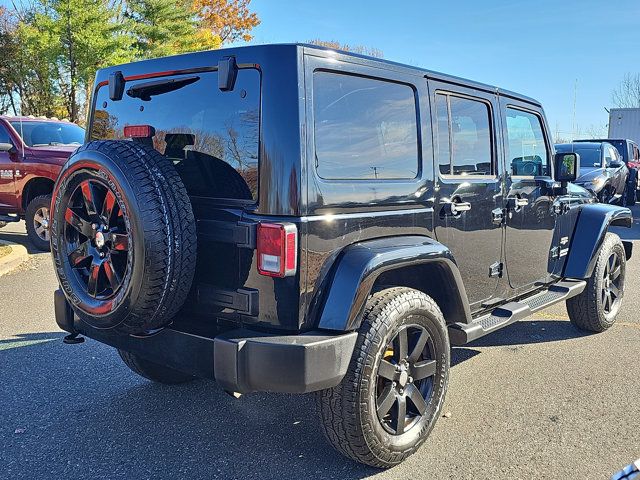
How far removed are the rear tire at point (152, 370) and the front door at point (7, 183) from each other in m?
5.74

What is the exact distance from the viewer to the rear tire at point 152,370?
3709mm

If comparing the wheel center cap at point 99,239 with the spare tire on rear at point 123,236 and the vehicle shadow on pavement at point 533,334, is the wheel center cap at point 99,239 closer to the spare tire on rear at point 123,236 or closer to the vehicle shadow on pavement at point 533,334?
the spare tire on rear at point 123,236

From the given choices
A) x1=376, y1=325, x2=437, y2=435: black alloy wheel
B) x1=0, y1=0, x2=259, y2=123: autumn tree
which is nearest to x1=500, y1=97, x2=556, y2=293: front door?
x1=376, y1=325, x2=437, y2=435: black alloy wheel

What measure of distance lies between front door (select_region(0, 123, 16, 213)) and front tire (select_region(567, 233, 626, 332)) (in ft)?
24.7

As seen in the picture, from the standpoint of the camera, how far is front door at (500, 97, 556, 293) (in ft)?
13.0

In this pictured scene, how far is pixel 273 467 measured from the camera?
2883 mm

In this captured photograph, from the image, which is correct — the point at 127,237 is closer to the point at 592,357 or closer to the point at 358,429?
the point at 358,429

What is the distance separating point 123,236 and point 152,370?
1.48 metres

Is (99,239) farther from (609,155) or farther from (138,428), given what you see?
(609,155)

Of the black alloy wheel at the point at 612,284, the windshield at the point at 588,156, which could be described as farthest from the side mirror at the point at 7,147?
the windshield at the point at 588,156

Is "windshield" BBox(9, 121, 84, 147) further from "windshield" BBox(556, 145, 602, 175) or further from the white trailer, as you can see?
the white trailer

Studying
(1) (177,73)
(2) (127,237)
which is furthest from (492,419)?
(1) (177,73)

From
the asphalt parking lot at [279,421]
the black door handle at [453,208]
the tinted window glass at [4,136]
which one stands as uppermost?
the tinted window glass at [4,136]

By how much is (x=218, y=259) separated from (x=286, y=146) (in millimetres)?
631
